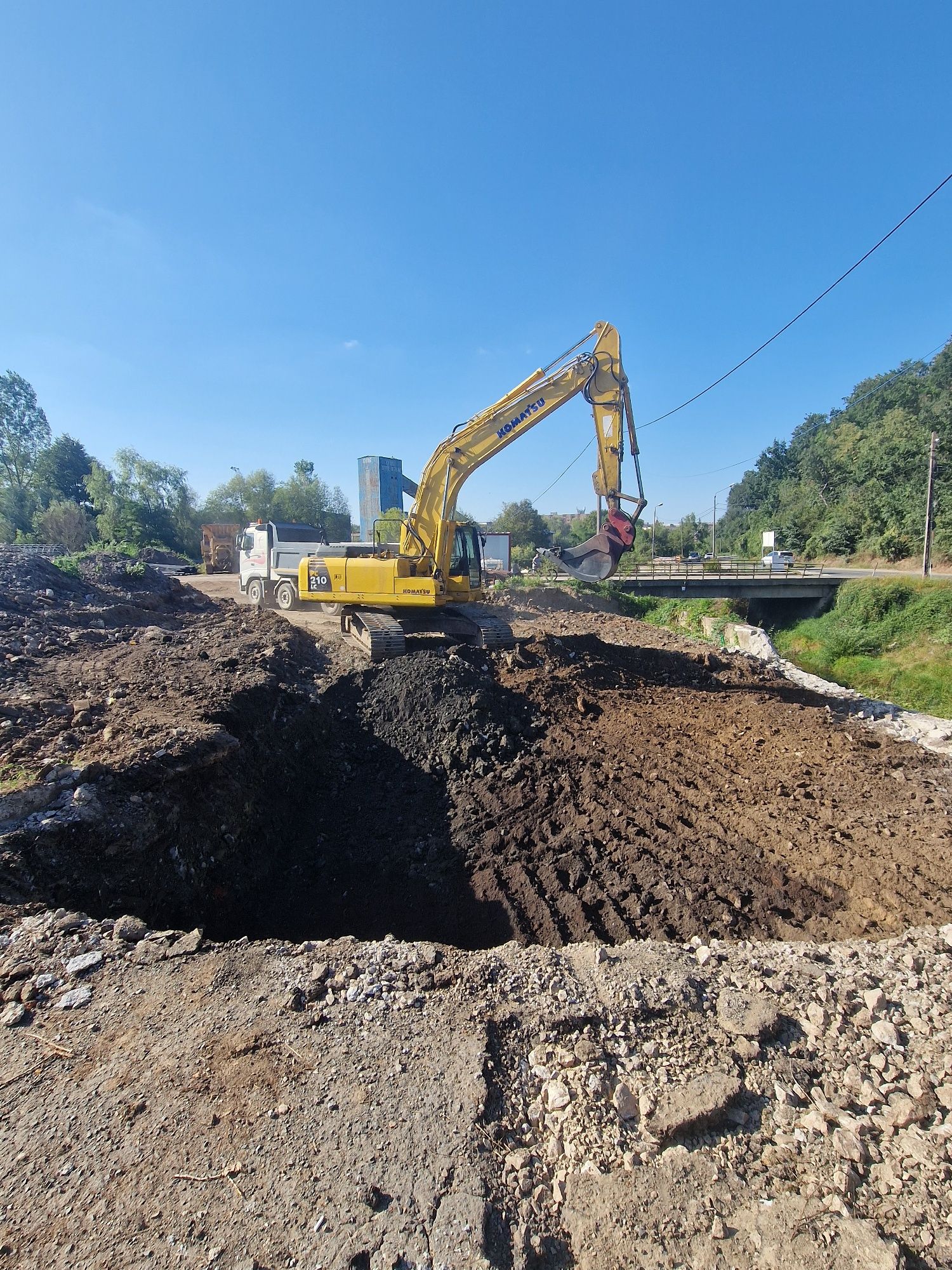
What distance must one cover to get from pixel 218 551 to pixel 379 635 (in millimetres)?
30117

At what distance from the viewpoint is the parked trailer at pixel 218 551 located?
1405 inches

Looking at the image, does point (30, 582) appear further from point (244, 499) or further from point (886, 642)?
point (244, 499)

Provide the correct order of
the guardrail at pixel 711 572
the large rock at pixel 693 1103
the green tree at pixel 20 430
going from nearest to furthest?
the large rock at pixel 693 1103, the guardrail at pixel 711 572, the green tree at pixel 20 430

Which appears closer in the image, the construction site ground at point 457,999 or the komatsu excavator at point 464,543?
the construction site ground at point 457,999

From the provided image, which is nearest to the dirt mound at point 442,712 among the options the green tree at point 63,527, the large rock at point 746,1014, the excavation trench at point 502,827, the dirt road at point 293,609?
the excavation trench at point 502,827

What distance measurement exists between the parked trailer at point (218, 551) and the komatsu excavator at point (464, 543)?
27855 millimetres

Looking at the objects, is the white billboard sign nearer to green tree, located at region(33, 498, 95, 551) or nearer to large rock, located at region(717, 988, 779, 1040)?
large rock, located at region(717, 988, 779, 1040)

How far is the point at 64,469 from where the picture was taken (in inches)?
2263

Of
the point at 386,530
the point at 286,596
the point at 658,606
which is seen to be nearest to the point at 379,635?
the point at 386,530

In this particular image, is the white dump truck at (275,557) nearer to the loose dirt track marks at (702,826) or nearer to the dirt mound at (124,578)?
the dirt mound at (124,578)

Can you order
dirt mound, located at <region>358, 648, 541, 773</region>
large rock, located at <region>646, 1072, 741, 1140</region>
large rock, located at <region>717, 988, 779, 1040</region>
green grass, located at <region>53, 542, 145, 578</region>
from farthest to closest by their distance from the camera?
green grass, located at <region>53, 542, 145, 578</region>, dirt mound, located at <region>358, 648, 541, 773</region>, large rock, located at <region>717, 988, 779, 1040</region>, large rock, located at <region>646, 1072, 741, 1140</region>

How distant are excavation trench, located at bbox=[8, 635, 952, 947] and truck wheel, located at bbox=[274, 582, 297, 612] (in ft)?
24.6

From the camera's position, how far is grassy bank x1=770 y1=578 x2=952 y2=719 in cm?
1466

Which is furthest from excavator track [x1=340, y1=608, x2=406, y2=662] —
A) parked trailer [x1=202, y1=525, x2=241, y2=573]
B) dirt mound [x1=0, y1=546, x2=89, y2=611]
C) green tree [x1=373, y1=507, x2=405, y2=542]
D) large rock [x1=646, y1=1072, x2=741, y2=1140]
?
→ parked trailer [x1=202, y1=525, x2=241, y2=573]
